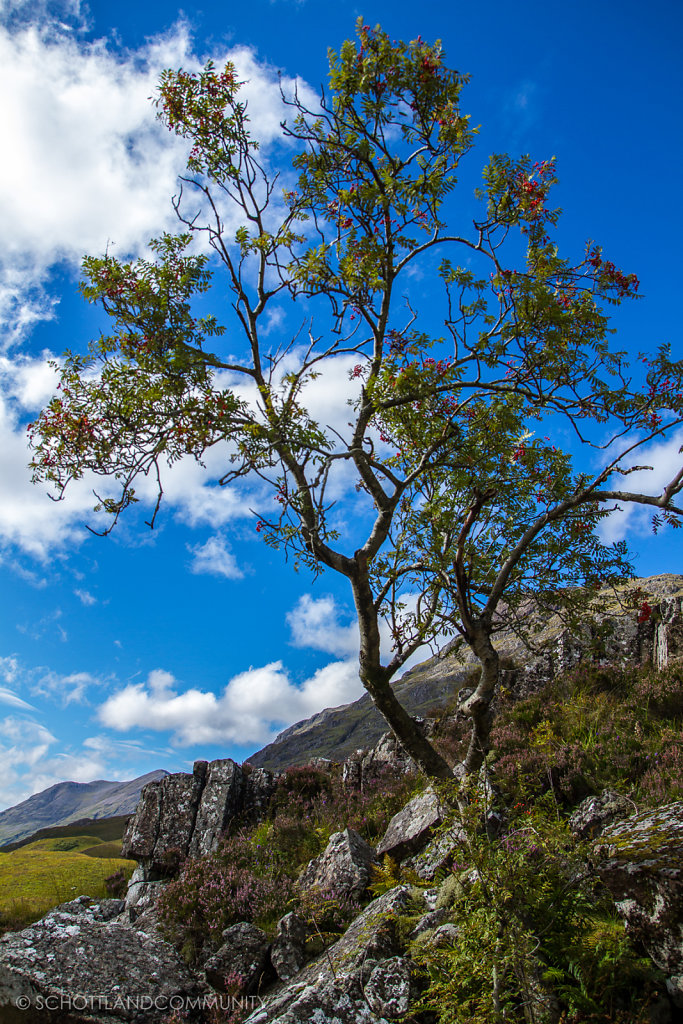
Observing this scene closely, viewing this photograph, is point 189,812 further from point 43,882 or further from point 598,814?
point 598,814

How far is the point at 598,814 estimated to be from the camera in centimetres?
850

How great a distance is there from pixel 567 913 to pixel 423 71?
11.8m

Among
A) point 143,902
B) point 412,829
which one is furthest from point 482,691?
point 143,902

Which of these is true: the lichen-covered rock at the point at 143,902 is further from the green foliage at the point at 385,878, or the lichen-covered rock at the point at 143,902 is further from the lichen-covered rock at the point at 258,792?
the green foliage at the point at 385,878

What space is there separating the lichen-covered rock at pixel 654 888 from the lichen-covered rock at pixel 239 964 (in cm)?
478

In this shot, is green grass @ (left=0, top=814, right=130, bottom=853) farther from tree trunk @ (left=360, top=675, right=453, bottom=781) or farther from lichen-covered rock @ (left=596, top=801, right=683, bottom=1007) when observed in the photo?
lichen-covered rock @ (left=596, top=801, right=683, bottom=1007)

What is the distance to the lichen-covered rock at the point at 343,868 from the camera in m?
8.28

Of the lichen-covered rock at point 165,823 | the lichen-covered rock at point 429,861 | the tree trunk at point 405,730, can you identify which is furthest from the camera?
the lichen-covered rock at point 165,823

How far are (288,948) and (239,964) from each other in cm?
67

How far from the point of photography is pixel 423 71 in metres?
8.63

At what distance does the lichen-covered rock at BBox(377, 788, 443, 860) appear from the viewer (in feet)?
29.5

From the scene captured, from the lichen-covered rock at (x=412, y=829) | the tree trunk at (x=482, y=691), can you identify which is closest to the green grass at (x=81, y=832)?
the lichen-covered rock at (x=412, y=829)

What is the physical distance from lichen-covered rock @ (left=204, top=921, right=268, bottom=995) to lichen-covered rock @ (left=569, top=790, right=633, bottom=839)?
4972mm

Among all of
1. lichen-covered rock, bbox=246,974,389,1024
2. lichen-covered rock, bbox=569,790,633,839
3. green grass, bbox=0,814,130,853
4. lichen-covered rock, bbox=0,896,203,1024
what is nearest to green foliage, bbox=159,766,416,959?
lichen-covered rock, bbox=246,974,389,1024
